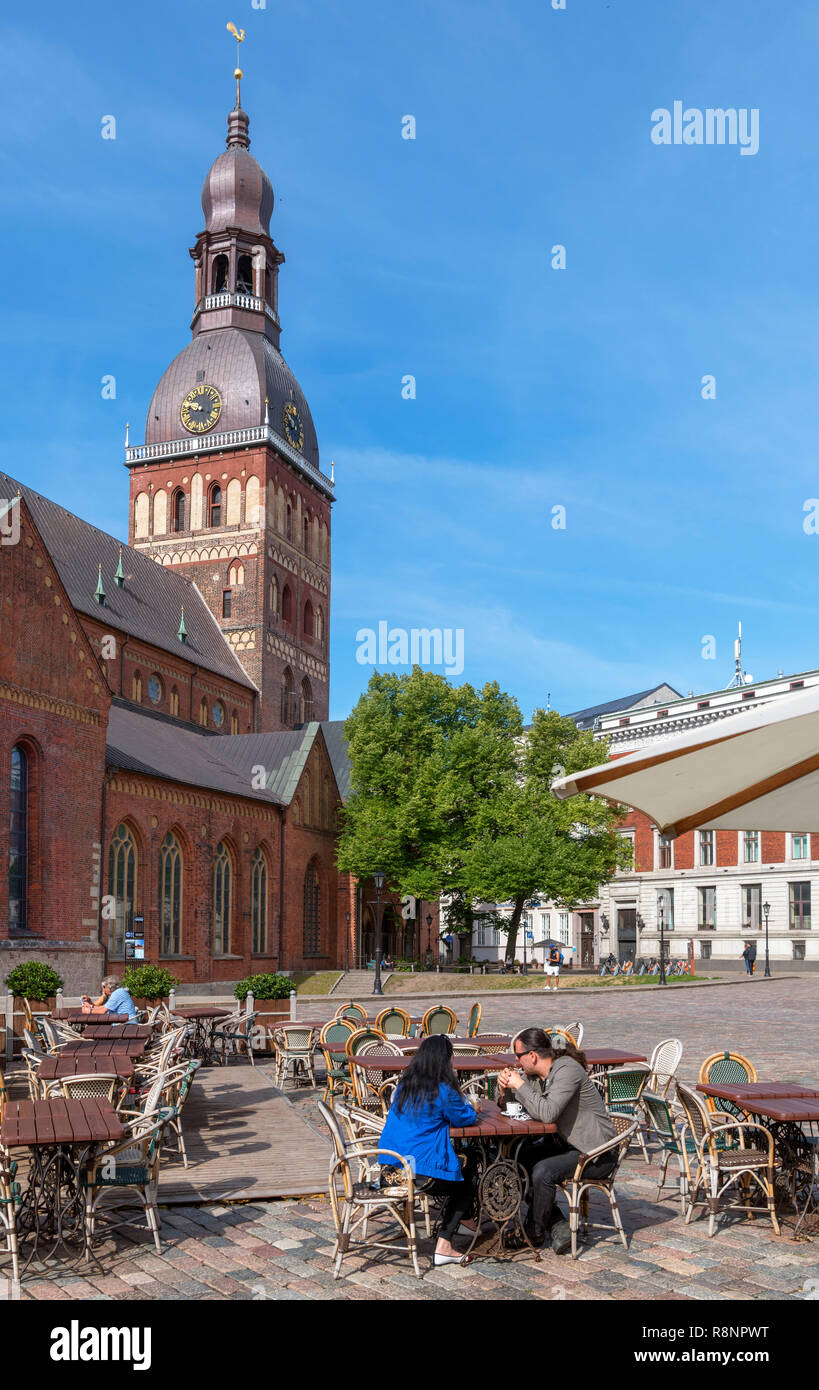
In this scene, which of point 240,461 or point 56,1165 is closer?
point 56,1165

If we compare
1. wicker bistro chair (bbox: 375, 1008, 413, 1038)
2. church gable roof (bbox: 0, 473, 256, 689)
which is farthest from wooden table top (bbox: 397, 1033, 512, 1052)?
church gable roof (bbox: 0, 473, 256, 689)

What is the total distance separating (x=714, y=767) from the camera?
20.4 ft

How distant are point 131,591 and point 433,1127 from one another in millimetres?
46110

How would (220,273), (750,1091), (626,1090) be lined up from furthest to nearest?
1. (220,273)
2. (626,1090)
3. (750,1091)

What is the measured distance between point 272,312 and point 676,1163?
2345 inches

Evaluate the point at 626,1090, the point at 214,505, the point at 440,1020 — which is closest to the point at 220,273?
the point at 214,505

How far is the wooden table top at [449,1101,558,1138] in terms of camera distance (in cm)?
725

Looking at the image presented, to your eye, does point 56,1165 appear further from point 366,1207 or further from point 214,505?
point 214,505

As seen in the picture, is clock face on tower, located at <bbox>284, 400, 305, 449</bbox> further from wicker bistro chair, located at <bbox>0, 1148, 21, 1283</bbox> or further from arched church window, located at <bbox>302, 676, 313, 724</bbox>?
wicker bistro chair, located at <bbox>0, 1148, 21, 1283</bbox>

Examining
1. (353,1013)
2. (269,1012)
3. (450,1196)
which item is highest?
(450,1196)

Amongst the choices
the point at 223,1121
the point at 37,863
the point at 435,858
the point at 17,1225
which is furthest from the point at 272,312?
the point at 17,1225

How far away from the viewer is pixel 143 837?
33500 millimetres

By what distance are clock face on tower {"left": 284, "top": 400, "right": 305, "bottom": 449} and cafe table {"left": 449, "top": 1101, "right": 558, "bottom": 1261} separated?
5682 cm
